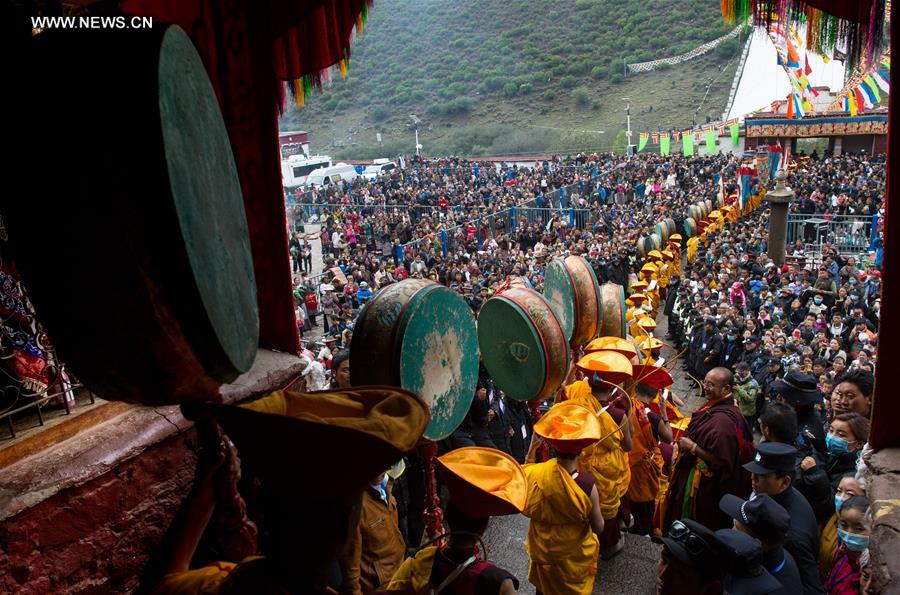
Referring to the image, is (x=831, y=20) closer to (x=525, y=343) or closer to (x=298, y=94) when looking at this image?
(x=525, y=343)

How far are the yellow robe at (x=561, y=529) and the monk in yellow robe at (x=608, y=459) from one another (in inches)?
30.1

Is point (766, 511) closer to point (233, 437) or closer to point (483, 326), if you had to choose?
point (483, 326)

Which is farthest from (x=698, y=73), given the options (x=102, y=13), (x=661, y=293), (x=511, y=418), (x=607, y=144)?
(x=102, y=13)

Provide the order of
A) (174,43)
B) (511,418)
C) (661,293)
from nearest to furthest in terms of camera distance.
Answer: (174,43)
(511,418)
(661,293)

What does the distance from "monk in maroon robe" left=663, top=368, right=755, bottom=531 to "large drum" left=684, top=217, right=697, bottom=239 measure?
15.7m

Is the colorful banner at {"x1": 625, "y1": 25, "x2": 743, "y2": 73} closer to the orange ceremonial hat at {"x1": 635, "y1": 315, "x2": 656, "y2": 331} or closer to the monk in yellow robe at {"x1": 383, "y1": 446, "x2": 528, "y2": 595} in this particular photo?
the orange ceremonial hat at {"x1": 635, "y1": 315, "x2": 656, "y2": 331}

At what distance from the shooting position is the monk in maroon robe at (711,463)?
14.5 ft

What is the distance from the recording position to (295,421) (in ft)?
4.44

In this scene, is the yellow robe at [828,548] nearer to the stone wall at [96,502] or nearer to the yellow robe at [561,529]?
the yellow robe at [561,529]

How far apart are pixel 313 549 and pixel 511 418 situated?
5.14 m

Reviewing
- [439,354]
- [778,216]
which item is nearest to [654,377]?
[439,354]

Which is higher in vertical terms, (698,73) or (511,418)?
(698,73)

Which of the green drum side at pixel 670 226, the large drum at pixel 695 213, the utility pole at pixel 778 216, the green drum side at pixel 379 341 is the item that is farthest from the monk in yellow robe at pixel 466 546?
the large drum at pixel 695 213

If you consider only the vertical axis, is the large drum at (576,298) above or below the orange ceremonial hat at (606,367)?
above
